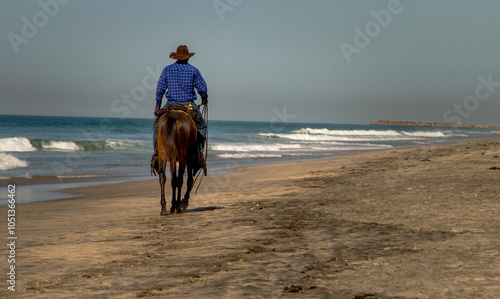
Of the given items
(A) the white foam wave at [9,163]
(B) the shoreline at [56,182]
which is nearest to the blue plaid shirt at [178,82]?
(B) the shoreline at [56,182]

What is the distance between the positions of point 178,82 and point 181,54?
1.61 feet

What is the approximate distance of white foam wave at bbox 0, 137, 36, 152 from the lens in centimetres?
2953

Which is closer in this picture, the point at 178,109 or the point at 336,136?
the point at 178,109

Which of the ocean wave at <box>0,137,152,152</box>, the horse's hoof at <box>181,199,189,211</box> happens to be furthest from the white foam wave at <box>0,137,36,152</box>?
the horse's hoof at <box>181,199,189,211</box>

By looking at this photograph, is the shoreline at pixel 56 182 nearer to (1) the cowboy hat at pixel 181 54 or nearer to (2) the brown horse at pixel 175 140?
(2) the brown horse at pixel 175 140

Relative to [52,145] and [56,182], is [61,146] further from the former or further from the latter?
[56,182]

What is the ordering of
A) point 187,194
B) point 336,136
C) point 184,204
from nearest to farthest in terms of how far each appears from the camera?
point 184,204 < point 187,194 < point 336,136

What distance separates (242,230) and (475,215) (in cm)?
289

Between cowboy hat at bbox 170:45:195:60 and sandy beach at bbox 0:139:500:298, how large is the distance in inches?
97.5

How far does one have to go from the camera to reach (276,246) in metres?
4.81

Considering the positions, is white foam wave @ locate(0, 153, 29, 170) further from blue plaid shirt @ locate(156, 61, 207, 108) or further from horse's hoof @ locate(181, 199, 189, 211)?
blue plaid shirt @ locate(156, 61, 207, 108)

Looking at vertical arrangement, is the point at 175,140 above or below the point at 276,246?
above

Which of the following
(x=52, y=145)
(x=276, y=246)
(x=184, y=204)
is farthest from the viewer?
(x=52, y=145)

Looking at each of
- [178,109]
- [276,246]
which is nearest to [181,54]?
[178,109]
